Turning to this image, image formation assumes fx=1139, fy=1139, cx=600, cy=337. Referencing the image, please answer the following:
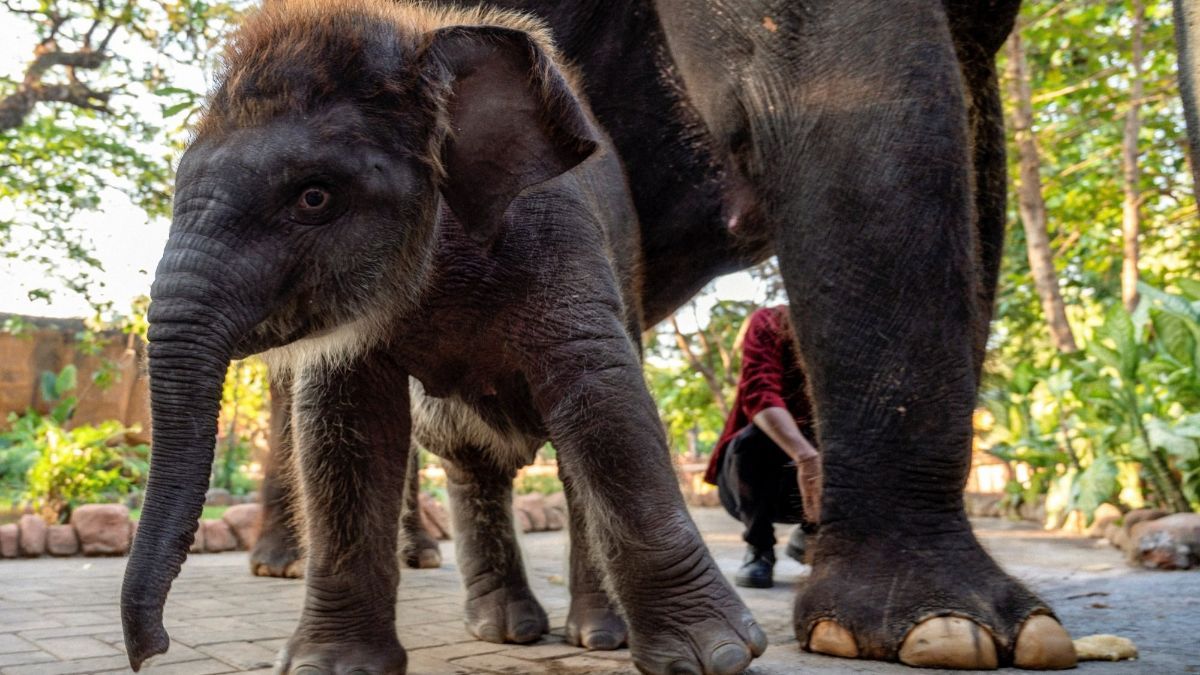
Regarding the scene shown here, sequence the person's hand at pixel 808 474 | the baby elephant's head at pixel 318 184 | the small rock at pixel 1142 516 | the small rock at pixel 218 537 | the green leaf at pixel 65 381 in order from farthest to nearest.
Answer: the green leaf at pixel 65 381 < the small rock at pixel 218 537 < the small rock at pixel 1142 516 < the person's hand at pixel 808 474 < the baby elephant's head at pixel 318 184

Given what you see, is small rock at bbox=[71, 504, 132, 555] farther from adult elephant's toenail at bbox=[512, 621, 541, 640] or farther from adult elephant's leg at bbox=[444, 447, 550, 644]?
adult elephant's toenail at bbox=[512, 621, 541, 640]

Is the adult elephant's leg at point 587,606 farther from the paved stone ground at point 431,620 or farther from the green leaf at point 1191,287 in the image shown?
the green leaf at point 1191,287

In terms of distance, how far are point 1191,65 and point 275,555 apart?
180 inches

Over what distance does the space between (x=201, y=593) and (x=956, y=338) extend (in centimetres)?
315

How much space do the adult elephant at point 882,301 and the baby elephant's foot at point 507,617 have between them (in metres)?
0.80

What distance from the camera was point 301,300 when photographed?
217 centimetres

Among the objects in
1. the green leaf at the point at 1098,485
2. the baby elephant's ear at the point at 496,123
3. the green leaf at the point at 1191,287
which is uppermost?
the green leaf at the point at 1191,287

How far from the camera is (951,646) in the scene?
2352mm

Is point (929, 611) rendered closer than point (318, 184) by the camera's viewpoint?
No

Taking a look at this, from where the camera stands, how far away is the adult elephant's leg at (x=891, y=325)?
2516 millimetres

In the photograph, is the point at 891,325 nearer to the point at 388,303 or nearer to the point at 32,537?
the point at 388,303

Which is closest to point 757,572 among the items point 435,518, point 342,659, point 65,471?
point 342,659

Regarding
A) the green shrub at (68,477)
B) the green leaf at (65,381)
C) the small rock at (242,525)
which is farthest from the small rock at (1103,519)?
Answer: the green leaf at (65,381)

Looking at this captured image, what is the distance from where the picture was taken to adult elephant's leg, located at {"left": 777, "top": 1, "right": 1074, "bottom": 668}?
2.52 m
